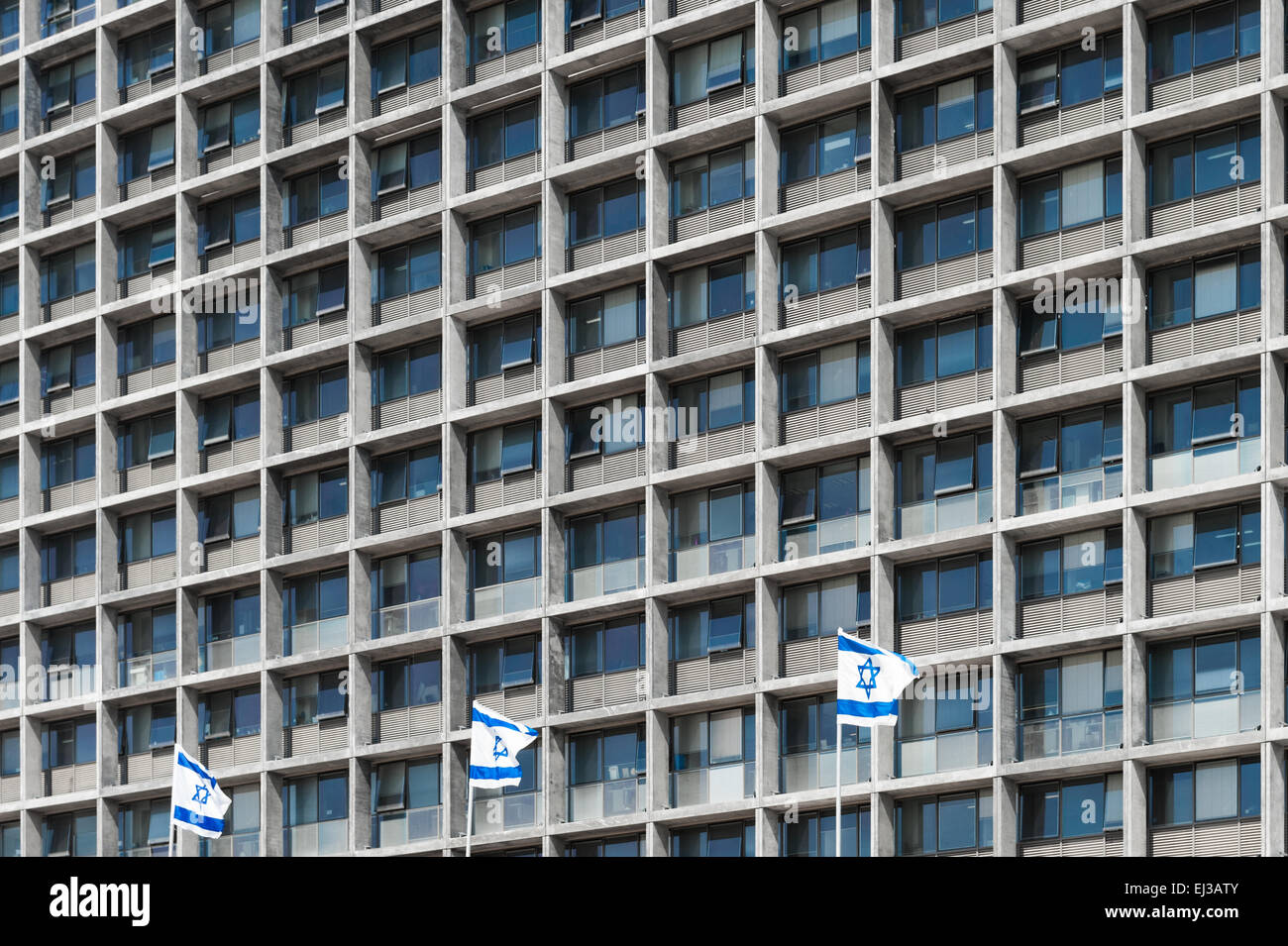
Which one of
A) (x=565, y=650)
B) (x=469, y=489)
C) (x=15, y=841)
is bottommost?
(x=15, y=841)

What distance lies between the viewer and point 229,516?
75.2 m

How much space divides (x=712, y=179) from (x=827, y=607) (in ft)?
40.0

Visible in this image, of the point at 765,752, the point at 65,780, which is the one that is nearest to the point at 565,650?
the point at 765,752

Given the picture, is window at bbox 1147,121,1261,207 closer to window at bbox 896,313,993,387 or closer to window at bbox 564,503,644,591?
window at bbox 896,313,993,387

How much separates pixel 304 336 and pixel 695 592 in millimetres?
16005

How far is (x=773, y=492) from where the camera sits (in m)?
64.6

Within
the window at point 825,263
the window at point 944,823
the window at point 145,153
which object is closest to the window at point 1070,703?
the window at point 944,823

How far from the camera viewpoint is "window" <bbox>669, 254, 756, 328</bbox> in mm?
66312

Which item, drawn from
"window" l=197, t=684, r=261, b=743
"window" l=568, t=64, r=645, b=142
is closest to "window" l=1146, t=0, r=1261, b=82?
"window" l=568, t=64, r=645, b=142

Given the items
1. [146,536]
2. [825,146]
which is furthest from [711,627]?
[146,536]

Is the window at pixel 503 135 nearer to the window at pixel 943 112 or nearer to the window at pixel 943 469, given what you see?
the window at pixel 943 112

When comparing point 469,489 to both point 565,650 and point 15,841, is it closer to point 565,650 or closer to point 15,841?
point 565,650

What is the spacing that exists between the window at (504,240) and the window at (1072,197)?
48.8ft

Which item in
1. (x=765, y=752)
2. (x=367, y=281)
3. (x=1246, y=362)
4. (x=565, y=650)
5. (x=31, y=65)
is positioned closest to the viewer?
(x=1246, y=362)
